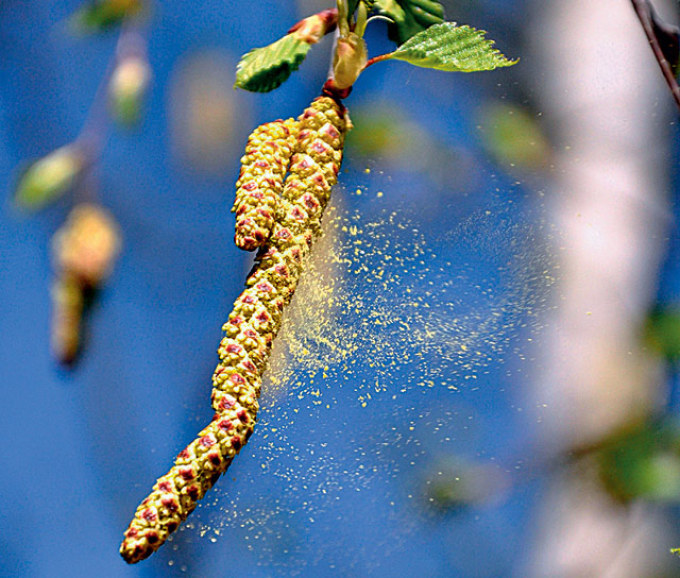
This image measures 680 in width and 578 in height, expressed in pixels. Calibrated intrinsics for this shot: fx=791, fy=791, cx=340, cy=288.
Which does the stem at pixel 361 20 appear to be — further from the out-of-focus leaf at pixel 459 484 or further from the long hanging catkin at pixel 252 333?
the out-of-focus leaf at pixel 459 484

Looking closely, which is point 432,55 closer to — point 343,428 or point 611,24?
point 611,24

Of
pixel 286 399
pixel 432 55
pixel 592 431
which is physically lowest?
pixel 592 431

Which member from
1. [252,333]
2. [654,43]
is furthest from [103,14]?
[654,43]

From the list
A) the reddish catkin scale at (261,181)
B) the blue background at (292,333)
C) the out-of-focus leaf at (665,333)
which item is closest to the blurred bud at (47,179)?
the blue background at (292,333)

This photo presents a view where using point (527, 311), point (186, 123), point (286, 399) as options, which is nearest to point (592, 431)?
point (527, 311)

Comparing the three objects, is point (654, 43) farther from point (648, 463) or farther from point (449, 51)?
point (648, 463)

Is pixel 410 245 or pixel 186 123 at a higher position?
pixel 186 123
